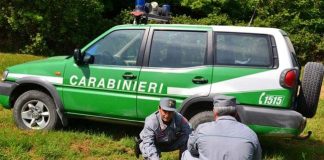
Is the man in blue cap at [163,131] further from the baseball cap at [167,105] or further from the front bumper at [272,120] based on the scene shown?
the front bumper at [272,120]

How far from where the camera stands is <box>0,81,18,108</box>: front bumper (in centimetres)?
720

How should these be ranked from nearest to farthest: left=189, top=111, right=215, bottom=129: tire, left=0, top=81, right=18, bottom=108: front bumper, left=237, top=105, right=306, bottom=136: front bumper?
1. left=237, top=105, right=306, bottom=136: front bumper
2. left=189, top=111, right=215, bottom=129: tire
3. left=0, top=81, right=18, bottom=108: front bumper

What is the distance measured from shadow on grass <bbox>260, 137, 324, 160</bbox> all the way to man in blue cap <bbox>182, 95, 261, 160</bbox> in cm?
281

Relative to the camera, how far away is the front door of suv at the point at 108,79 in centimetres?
Result: 661

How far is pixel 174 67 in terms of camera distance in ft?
21.1

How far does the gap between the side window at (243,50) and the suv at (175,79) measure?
12mm

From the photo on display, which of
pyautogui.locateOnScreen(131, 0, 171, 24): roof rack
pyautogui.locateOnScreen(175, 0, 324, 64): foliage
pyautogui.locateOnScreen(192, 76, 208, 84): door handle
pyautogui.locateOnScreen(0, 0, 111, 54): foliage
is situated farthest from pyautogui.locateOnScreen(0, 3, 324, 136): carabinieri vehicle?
pyautogui.locateOnScreen(175, 0, 324, 64): foliage

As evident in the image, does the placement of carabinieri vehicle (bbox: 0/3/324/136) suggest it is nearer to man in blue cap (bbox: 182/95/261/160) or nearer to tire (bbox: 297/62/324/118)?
tire (bbox: 297/62/324/118)

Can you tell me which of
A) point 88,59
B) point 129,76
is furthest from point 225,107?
point 88,59

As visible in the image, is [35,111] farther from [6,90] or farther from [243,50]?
[243,50]

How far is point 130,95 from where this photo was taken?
659 cm

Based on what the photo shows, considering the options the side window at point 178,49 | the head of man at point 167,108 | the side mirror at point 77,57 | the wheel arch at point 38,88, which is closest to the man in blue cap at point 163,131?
the head of man at point 167,108

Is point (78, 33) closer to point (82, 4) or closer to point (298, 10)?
point (82, 4)

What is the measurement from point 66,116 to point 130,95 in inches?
42.5
